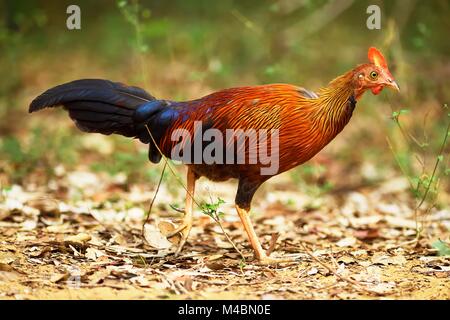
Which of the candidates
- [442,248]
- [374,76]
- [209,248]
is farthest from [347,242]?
[374,76]

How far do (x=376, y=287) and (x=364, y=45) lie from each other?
9.16 metres

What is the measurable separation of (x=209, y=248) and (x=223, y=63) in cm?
645

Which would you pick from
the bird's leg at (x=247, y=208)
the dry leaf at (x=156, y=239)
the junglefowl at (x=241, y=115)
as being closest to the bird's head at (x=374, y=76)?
the junglefowl at (x=241, y=115)

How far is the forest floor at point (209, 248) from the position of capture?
4.47 meters

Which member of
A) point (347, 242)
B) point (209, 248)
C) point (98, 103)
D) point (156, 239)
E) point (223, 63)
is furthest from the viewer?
point (223, 63)

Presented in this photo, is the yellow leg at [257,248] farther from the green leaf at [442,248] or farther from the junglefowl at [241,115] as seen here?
the green leaf at [442,248]

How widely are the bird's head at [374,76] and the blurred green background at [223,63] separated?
1.29m

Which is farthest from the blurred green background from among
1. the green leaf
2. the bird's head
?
the green leaf

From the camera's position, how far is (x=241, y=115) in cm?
517

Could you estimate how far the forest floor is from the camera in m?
4.47

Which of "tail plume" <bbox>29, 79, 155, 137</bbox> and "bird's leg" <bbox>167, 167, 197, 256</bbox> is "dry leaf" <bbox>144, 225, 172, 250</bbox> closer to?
"bird's leg" <bbox>167, 167, 197, 256</bbox>

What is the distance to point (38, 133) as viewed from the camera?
304 inches

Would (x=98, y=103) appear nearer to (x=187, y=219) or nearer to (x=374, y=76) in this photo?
(x=187, y=219)

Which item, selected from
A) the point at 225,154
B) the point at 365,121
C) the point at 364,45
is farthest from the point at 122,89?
the point at 364,45
